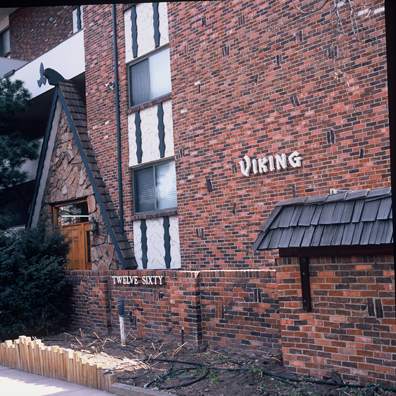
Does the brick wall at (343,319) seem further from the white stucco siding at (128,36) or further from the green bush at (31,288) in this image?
the white stucco siding at (128,36)

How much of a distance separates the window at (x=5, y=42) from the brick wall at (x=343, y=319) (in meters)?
20.2

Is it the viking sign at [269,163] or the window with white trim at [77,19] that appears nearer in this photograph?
the viking sign at [269,163]

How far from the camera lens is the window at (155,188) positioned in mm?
11680

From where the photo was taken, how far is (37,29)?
752 inches

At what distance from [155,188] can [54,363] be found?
5.67 meters

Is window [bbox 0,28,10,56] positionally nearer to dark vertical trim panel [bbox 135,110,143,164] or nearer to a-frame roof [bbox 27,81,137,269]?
a-frame roof [bbox 27,81,137,269]

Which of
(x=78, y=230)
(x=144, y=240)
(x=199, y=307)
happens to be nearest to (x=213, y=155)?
(x=144, y=240)

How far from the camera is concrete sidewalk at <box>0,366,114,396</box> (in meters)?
6.46

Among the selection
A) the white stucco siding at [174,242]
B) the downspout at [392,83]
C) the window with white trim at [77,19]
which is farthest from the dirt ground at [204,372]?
the window with white trim at [77,19]

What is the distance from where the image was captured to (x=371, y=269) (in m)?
5.42

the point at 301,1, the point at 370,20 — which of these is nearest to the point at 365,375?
the point at 370,20

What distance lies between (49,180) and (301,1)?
9.95 meters

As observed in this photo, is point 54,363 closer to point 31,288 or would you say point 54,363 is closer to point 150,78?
point 31,288

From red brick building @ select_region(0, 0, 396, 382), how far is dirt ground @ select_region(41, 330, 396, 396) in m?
0.28
